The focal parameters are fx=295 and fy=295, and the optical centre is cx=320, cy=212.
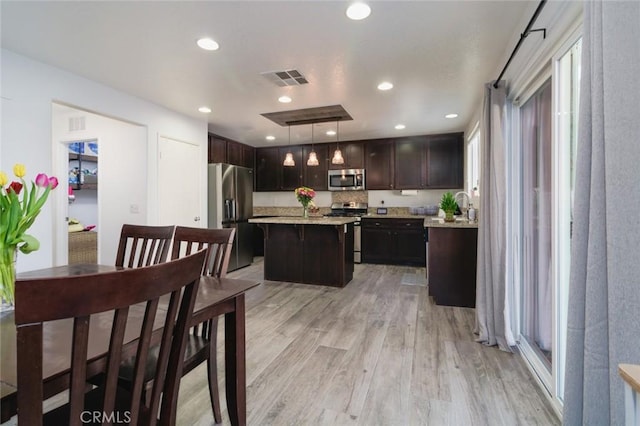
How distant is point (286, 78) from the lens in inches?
116

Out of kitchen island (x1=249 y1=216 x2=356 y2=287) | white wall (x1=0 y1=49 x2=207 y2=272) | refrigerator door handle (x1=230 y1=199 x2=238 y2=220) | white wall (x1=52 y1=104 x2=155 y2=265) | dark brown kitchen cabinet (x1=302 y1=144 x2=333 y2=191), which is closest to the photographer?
white wall (x1=0 y1=49 x2=207 y2=272)

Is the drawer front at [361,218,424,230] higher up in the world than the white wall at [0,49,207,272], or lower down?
lower down

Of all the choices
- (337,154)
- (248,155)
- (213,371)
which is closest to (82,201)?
(248,155)

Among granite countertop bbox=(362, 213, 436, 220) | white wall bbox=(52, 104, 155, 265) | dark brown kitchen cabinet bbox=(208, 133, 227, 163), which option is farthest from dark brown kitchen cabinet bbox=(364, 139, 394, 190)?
white wall bbox=(52, 104, 155, 265)

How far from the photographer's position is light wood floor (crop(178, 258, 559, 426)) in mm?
1647

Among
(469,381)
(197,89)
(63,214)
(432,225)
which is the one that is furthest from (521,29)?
(63,214)

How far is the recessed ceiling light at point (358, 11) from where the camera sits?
1855 millimetres

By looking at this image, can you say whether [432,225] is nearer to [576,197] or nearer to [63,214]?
[576,197]

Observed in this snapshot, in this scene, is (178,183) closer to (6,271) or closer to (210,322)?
(210,322)

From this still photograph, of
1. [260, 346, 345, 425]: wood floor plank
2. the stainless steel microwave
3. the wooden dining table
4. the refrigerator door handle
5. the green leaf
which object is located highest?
the stainless steel microwave

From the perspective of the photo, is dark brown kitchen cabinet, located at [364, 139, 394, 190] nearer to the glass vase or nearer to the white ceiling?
the white ceiling

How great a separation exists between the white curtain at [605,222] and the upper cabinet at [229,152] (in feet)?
16.8

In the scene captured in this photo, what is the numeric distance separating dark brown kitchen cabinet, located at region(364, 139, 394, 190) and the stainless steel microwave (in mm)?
142

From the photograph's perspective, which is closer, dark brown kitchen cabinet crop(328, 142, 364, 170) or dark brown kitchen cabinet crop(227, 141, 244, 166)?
dark brown kitchen cabinet crop(227, 141, 244, 166)
